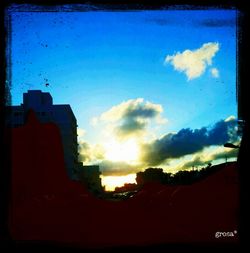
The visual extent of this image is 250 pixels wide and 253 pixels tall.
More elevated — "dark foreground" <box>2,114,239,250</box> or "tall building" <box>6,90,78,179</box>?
"tall building" <box>6,90,78,179</box>

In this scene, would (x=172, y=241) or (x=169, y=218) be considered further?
(x=169, y=218)

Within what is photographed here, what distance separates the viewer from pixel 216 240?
6078 mm

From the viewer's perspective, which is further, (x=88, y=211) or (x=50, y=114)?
(x=50, y=114)

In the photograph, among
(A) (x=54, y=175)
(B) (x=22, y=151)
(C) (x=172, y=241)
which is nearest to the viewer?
(C) (x=172, y=241)

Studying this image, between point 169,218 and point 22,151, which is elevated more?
point 22,151

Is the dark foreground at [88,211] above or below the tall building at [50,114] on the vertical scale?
below

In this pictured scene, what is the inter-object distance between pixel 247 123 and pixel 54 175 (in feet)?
16.0

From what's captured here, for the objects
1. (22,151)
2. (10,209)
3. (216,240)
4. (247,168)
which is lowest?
(216,240)

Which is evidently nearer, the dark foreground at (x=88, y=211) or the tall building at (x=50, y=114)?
the dark foreground at (x=88, y=211)

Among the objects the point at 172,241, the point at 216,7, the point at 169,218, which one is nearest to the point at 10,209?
the point at 172,241

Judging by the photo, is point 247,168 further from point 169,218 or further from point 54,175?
point 54,175

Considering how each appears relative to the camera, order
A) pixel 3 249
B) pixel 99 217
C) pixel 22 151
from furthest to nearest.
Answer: pixel 99 217 → pixel 22 151 → pixel 3 249

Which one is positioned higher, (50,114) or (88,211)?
(50,114)

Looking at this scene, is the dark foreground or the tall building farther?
the tall building
